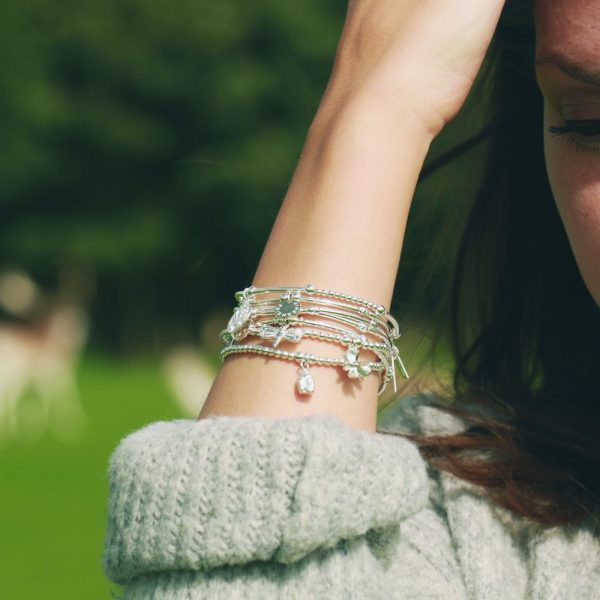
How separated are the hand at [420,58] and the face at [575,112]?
103 millimetres

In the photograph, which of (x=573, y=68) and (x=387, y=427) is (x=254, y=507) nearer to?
(x=387, y=427)

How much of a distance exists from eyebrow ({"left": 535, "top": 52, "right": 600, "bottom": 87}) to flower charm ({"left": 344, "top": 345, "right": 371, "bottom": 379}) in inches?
18.6

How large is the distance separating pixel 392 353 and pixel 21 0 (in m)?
23.8

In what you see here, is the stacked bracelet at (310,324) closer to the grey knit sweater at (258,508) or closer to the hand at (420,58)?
the grey knit sweater at (258,508)

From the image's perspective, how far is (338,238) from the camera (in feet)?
5.14

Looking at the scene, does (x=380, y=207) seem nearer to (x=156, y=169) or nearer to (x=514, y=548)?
(x=514, y=548)

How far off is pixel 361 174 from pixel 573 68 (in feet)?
1.04

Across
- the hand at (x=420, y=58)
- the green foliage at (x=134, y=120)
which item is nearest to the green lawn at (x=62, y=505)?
the hand at (x=420, y=58)

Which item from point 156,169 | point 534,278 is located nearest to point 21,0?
point 156,169

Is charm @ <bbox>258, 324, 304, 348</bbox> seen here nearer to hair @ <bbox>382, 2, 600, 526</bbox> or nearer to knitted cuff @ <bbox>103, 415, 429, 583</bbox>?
knitted cuff @ <bbox>103, 415, 429, 583</bbox>

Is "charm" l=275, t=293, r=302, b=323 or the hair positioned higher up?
the hair

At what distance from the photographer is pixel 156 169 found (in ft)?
76.6

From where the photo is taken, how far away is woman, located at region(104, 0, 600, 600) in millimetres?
1425

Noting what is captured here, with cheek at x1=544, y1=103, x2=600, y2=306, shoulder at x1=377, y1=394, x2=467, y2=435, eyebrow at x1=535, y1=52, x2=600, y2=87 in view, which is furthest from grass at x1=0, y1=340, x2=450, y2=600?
eyebrow at x1=535, y1=52, x2=600, y2=87
